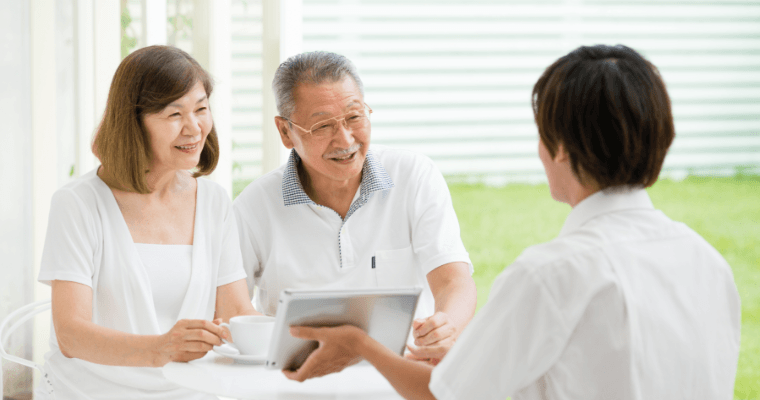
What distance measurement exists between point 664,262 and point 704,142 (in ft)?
19.0

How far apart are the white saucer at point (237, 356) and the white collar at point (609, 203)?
663 millimetres

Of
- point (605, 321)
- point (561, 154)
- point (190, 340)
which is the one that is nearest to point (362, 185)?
point (190, 340)

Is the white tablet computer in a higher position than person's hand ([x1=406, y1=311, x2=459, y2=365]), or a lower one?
higher

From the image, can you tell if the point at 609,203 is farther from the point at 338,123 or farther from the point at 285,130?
the point at 285,130

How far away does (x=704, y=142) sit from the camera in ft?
19.6

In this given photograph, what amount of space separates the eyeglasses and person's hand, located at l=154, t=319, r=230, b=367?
27.1 inches

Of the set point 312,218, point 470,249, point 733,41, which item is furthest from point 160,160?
point 733,41

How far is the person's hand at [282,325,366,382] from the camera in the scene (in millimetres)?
1067

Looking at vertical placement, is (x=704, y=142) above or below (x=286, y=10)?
below

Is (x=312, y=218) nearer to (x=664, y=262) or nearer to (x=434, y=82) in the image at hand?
(x=664, y=262)

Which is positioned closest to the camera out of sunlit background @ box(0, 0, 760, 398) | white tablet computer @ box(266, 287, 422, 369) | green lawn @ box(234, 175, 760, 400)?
white tablet computer @ box(266, 287, 422, 369)

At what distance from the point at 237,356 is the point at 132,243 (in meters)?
0.44

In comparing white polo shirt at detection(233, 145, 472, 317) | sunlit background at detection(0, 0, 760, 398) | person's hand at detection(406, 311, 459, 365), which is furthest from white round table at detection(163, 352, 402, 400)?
sunlit background at detection(0, 0, 760, 398)

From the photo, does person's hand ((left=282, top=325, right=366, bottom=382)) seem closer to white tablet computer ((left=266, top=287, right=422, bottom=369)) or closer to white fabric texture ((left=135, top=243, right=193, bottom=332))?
white tablet computer ((left=266, top=287, right=422, bottom=369))
